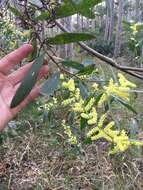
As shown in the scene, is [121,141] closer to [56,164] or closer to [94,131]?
[94,131]

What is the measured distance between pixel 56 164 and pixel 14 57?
2.38 meters

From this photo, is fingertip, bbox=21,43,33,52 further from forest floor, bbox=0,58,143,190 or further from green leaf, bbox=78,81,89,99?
forest floor, bbox=0,58,143,190

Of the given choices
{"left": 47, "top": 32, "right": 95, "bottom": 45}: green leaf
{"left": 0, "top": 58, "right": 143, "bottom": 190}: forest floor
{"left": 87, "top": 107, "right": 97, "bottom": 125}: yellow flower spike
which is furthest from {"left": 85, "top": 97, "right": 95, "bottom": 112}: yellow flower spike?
{"left": 0, "top": 58, "right": 143, "bottom": 190}: forest floor

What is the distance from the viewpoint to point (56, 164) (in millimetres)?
3260

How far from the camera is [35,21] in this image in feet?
2.54

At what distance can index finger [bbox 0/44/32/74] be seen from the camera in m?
0.85

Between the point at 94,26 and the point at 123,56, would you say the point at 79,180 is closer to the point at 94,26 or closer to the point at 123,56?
the point at 123,56

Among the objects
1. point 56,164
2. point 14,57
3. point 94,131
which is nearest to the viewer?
A: point 94,131

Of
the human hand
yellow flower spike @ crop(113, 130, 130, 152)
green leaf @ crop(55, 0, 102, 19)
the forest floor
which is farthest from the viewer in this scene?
the forest floor

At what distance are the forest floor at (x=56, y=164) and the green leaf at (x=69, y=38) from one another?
219 cm

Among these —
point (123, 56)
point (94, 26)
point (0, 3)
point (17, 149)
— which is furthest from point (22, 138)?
point (94, 26)

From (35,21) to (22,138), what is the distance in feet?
9.14

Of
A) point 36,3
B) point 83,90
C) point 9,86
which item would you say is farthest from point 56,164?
point 36,3

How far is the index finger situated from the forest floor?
6.18 ft
